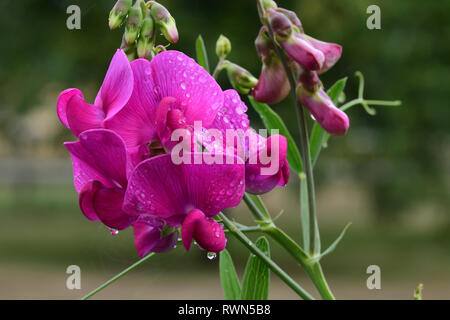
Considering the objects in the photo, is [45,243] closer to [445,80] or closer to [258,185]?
[445,80]

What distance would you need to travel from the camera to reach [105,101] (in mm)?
495

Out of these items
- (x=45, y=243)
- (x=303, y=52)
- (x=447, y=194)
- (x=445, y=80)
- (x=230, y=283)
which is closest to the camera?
(x=303, y=52)

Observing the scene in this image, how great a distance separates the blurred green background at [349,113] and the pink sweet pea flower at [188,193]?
4.51m

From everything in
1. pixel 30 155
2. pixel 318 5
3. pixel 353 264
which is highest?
pixel 30 155

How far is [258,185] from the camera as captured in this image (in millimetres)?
531

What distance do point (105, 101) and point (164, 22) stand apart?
12 centimetres

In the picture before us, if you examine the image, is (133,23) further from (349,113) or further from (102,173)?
(349,113)

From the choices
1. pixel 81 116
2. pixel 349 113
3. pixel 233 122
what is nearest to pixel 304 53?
pixel 233 122

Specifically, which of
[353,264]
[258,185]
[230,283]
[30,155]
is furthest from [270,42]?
[30,155]

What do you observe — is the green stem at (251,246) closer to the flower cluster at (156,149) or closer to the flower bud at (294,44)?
the flower cluster at (156,149)

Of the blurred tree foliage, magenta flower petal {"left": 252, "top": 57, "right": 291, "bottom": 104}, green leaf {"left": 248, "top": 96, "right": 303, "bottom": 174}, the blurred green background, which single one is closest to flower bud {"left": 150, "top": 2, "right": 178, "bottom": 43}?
magenta flower petal {"left": 252, "top": 57, "right": 291, "bottom": 104}

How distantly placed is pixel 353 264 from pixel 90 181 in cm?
852

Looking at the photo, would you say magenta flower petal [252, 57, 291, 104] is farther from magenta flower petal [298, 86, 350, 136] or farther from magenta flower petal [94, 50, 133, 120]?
magenta flower petal [94, 50, 133, 120]

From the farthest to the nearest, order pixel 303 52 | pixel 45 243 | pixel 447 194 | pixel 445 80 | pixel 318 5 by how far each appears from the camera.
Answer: pixel 45 243, pixel 447 194, pixel 445 80, pixel 318 5, pixel 303 52
